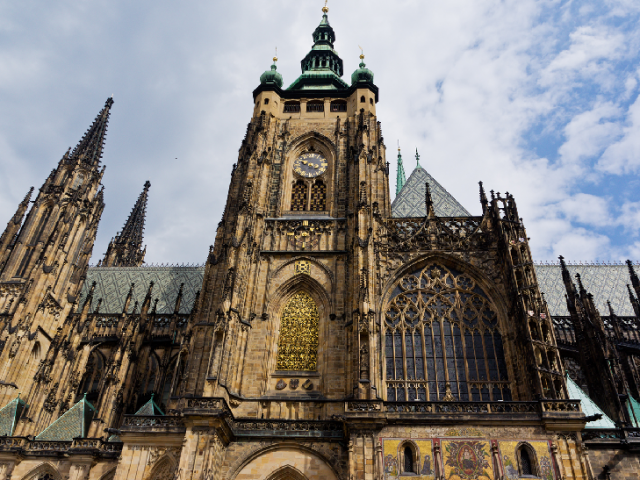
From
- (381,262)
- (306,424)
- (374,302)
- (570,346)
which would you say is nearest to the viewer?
(306,424)

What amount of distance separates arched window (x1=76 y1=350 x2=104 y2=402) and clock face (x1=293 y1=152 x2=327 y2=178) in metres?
14.9

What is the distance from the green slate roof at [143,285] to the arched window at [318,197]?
437 inches

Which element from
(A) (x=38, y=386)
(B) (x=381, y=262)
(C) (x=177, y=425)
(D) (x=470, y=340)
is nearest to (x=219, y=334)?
(C) (x=177, y=425)

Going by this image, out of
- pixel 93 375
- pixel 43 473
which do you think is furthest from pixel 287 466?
pixel 93 375

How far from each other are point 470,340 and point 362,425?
6136mm

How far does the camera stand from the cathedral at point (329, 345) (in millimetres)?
16531

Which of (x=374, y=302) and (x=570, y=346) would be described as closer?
(x=374, y=302)

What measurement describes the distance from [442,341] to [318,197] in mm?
9569

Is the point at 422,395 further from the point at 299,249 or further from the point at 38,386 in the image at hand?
the point at 38,386

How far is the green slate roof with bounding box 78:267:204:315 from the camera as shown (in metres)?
33.0

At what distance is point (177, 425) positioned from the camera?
60.2 ft

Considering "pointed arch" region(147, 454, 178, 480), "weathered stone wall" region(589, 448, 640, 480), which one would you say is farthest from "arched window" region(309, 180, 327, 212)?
"weathered stone wall" region(589, 448, 640, 480)

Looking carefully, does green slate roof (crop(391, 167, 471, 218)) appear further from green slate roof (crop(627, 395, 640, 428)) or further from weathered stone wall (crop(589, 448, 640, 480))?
weathered stone wall (crop(589, 448, 640, 480))

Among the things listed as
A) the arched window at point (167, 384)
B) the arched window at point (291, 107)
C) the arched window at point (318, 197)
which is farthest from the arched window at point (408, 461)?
the arched window at point (291, 107)
